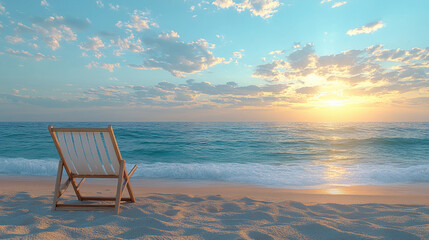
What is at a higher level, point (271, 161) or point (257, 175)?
point (257, 175)

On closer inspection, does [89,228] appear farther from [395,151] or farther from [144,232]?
[395,151]

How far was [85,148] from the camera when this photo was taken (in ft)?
9.61

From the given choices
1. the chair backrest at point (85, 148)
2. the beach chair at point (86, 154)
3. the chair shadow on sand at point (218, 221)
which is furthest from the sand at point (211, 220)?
the chair backrest at point (85, 148)

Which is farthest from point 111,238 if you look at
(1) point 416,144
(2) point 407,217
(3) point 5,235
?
(1) point 416,144

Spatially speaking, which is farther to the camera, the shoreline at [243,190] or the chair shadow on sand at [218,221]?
the shoreline at [243,190]

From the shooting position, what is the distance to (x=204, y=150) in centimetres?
1424

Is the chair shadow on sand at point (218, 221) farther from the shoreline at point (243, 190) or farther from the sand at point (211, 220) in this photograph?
the shoreline at point (243, 190)

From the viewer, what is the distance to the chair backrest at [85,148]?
279 centimetres

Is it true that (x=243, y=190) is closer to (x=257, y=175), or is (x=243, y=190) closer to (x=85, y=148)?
(x=257, y=175)

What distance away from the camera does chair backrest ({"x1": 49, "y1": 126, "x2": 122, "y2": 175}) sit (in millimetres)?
2793

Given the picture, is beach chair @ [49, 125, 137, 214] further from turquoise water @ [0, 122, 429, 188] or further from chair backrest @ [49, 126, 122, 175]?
turquoise water @ [0, 122, 429, 188]

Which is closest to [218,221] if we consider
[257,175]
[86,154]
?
[86,154]

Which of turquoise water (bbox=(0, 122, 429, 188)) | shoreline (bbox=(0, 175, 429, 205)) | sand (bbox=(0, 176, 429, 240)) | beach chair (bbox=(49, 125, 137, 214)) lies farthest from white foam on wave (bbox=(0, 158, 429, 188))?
beach chair (bbox=(49, 125, 137, 214))

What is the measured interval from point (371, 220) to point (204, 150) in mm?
11761
